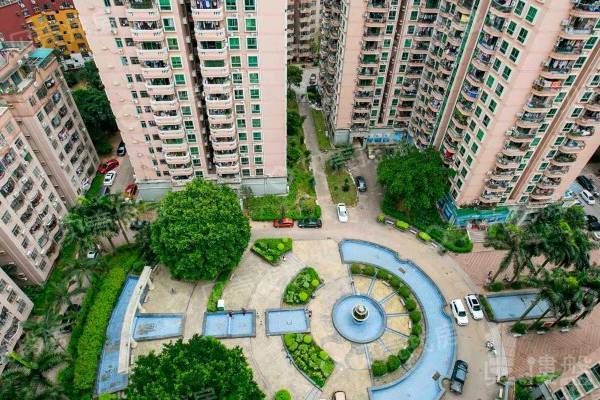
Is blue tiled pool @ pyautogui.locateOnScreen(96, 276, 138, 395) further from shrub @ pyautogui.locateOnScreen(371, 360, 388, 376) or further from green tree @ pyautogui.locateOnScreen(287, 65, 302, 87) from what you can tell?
green tree @ pyautogui.locateOnScreen(287, 65, 302, 87)

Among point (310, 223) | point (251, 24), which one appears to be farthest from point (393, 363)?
point (251, 24)

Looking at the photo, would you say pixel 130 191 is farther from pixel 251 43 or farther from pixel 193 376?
pixel 193 376

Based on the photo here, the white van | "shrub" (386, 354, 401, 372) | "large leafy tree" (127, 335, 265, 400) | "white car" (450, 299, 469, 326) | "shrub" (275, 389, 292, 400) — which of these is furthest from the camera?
the white van

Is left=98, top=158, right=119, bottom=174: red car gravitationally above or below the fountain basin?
above

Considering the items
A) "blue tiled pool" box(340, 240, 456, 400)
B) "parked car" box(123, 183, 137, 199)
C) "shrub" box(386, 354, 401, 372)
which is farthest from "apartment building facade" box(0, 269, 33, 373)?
"shrub" box(386, 354, 401, 372)

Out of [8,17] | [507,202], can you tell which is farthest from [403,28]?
[8,17]

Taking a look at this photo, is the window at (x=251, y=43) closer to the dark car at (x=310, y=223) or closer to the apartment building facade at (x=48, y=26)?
the dark car at (x=310, y=223)

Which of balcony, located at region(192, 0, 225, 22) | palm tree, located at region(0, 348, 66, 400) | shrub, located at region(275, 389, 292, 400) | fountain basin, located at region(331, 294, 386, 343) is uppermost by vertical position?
balcony, located at region(192, 0, 225, 22)

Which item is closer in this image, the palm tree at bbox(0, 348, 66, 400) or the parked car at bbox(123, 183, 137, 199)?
the palm tree at bbox(0, 348, 66, 400)
